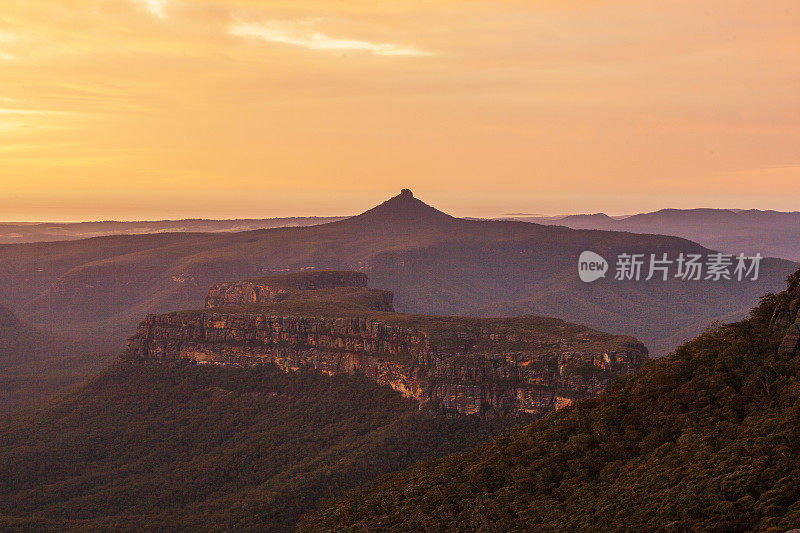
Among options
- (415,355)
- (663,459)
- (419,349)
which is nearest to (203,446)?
(415,355)

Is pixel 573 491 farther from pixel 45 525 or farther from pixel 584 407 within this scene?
pixel 45 525

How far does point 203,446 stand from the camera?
124 meters

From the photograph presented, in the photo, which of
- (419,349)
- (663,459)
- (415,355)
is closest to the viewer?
(663,459)

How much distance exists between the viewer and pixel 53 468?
4614 inches

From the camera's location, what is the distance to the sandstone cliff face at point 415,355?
3991 inches

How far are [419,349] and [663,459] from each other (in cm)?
8245

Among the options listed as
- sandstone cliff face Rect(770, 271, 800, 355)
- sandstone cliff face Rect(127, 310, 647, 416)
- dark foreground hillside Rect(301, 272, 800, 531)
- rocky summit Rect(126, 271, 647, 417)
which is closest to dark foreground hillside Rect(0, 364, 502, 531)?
sandstone cliff face Rect(127, 310, 647, 416)

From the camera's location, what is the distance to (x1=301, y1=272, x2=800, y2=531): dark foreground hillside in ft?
108

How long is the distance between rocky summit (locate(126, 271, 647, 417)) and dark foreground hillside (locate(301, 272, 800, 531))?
43.2 meters

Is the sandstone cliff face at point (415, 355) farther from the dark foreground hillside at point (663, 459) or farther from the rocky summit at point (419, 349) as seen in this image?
the dark foreground hillside at point (663, 459)

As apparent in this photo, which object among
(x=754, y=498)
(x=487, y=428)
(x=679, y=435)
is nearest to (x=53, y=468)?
(x=487, y=428)

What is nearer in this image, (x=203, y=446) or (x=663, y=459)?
(x=663, y=459)

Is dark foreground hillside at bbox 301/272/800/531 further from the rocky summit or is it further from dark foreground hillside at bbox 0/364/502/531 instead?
the rocky summit

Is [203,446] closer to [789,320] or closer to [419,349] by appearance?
[419,349]
